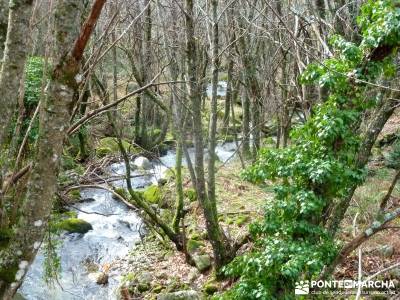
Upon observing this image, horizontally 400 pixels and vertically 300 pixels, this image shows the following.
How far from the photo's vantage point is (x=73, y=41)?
252 cm

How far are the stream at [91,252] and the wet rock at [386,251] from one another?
13.9 ft

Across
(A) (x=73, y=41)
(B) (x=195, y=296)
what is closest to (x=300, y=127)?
(B) (x=195, y=296)

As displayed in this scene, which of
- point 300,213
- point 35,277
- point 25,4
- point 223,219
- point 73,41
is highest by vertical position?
point 25,4

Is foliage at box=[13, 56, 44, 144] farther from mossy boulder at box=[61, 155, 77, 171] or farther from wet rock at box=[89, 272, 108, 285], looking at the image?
wet rock at box=[89, 272, 108, 285]

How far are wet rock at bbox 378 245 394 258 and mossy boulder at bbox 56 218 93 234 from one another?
7010mm

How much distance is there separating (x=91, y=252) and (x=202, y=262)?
2.98 m

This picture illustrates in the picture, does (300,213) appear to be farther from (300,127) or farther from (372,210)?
(372,210)

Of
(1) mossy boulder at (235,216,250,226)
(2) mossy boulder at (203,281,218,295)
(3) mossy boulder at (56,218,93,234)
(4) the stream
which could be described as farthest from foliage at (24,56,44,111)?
(2) mossy boulder at (203,281,218,295)

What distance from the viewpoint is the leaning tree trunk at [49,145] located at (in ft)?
8.25

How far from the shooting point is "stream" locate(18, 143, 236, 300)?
7.95 meters

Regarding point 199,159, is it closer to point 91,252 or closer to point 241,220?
point 241,220

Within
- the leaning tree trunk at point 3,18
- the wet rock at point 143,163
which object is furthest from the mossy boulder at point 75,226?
the leaning tree trunk at point 3,18

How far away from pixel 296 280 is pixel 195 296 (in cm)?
221

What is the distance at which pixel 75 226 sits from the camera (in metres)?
10.5
